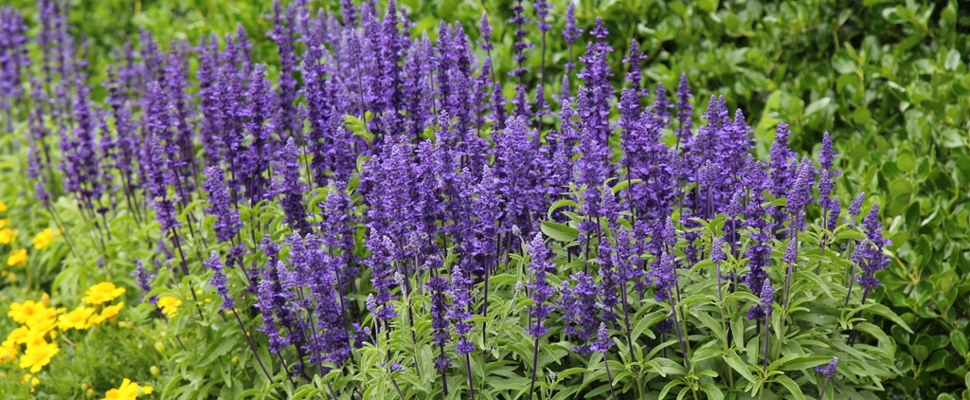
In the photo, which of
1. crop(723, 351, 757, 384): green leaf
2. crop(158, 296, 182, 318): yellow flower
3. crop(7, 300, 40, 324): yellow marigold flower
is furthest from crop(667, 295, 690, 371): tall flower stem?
crop(7, 300, 40, 324): yellow marigold flower

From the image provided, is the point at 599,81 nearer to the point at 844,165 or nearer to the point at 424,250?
the point at 424,250

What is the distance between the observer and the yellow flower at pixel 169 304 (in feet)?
17.0

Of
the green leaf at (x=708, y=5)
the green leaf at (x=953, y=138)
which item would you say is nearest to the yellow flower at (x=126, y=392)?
the green leaf at (x=708, y=5)

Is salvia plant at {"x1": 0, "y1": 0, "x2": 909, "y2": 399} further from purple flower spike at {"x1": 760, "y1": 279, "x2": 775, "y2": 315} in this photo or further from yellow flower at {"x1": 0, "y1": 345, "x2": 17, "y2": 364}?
yellow flower at {"x1": 0, "y1": 345, "x2": 17, "y2": 364}

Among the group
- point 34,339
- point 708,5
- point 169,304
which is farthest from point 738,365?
point 34,339

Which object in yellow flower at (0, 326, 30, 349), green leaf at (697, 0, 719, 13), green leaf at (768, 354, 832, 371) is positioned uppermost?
green leaf at (697, 0, 719, 13)

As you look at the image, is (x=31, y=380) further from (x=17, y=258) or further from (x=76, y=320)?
(x=17, y=258)

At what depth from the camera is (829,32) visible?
650 centimetres

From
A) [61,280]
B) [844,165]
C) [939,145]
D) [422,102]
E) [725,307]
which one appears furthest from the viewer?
[61,280]

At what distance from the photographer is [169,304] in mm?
5305

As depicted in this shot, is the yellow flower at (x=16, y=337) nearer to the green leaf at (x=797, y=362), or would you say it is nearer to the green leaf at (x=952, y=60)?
the green leaf at (x=797, y=362)

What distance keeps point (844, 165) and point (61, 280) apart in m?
5.47

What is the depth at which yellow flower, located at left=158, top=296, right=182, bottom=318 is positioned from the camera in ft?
17.0

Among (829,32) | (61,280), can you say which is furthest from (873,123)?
(61,280)
